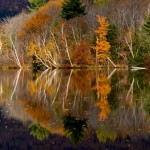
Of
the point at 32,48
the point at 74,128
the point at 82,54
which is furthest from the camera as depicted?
the point at 32,48

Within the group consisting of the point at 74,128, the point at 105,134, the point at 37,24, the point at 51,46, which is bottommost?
the point at 105,134

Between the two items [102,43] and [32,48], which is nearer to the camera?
[102,43]

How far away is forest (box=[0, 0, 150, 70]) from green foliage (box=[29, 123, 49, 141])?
43765 millimetres

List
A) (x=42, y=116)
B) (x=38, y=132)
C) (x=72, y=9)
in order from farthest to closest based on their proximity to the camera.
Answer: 1. (x=72, y=9)
2. (x=42, y=116)
3. (x=38, y=132)

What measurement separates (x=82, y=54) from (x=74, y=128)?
2202 inches

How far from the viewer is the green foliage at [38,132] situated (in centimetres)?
1851

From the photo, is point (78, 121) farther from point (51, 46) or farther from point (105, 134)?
point (51, 46)

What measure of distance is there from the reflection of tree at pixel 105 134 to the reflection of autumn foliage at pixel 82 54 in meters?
55.9

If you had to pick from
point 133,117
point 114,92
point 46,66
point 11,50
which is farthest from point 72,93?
point 11,50

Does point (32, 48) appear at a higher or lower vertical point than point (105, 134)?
higher

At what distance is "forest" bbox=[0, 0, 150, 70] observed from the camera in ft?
231

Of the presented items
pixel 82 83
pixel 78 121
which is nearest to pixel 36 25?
pixel 82 83

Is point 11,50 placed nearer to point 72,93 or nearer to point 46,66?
point 46,66

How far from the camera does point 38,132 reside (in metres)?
19.4
